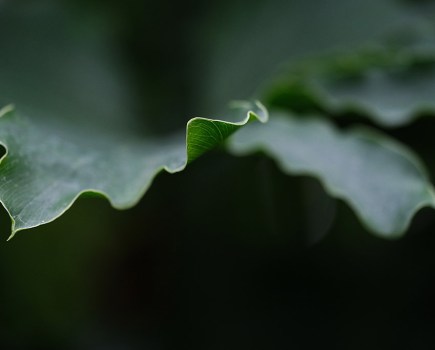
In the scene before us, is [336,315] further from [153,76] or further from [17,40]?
[17,40]

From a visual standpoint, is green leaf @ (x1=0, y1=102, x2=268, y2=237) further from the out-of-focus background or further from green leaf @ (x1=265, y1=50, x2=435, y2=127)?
the out-of-focus background

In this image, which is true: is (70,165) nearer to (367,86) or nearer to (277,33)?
(367,86)

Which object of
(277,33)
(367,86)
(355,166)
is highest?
(277,33)

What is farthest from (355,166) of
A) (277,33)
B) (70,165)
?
(277,33)

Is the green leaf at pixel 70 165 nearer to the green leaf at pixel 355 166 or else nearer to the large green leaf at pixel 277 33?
the green leaf at pixel 355 166

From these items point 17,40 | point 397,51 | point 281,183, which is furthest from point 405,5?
point 17,40
